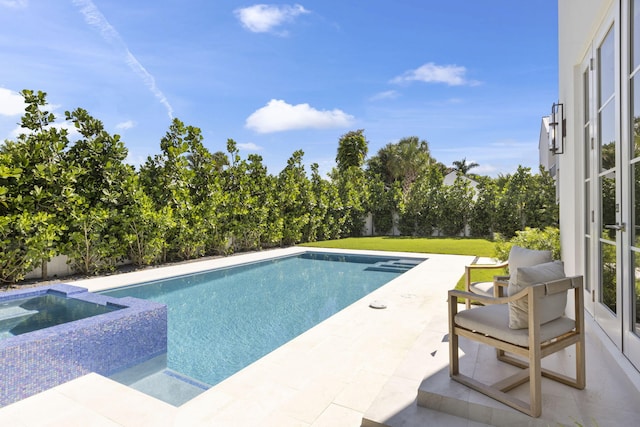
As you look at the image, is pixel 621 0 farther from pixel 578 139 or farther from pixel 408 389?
pixel 408 389

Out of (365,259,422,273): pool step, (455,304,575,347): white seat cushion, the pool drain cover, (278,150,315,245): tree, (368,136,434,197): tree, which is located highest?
(368,136,434,197): tree

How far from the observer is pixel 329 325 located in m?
5.09

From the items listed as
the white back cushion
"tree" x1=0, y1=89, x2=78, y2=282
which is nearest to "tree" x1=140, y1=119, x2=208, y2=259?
"tree" x1=0, y1=89, x2=78, y2=282

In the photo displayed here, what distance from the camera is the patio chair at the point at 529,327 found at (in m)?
2.37

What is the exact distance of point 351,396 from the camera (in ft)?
10.2

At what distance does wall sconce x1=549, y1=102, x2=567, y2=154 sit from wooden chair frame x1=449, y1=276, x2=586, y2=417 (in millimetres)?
3317

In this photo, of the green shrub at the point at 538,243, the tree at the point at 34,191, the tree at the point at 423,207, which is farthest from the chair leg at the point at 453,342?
the tree at the point at 423,207

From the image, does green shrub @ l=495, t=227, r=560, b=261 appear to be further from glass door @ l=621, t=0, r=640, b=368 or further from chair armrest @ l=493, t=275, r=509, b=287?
glass door @ l=621, t=0, r=640, b=368

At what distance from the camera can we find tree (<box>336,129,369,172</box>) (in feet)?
94.0

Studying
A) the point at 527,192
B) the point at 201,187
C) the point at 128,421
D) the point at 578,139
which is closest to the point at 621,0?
the point at 578,139

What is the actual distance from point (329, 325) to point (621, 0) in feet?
15.2

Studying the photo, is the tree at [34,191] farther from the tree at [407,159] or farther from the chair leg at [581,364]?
the tree at [407,159]

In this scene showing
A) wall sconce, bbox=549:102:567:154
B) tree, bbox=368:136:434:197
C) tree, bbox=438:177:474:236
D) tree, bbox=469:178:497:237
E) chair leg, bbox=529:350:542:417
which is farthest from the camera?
tree, bbox=368:136:434:197

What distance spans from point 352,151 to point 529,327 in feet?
88.4
